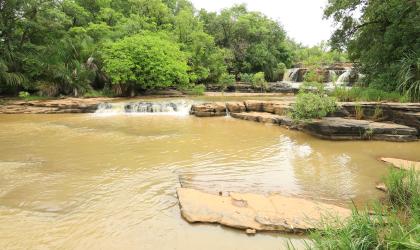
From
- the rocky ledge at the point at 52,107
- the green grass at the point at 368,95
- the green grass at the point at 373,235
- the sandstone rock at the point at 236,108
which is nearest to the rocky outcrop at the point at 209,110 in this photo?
the sandstone rock at the point at 236,108

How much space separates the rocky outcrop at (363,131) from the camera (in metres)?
9.09

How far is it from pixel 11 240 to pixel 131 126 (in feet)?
27.2

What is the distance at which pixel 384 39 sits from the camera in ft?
42.0

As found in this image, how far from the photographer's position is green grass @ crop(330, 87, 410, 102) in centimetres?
1091

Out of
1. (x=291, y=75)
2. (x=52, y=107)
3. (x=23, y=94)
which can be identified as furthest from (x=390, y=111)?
(x=291, y=75)

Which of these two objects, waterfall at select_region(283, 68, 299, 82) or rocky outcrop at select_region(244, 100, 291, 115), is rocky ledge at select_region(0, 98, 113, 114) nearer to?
rocky outcrop at select_region(244, 100, 291, 115)

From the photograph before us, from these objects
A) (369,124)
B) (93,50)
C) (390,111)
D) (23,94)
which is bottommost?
(369,124)

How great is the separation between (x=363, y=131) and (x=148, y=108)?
32.9 ft

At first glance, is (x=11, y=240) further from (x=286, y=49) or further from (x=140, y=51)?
(x=286, y=49)

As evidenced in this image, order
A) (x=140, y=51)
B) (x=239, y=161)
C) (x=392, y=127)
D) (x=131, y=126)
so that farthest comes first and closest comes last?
(x=140, y=51) → (x=131, y=126) → (x=392, y=127) → (x=239, y=161)

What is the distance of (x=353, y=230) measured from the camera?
273cm

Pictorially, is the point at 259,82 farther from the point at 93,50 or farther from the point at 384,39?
the point at 384,39

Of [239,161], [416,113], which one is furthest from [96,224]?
[416,113]

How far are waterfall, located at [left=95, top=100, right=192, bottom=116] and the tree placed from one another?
151 inches
